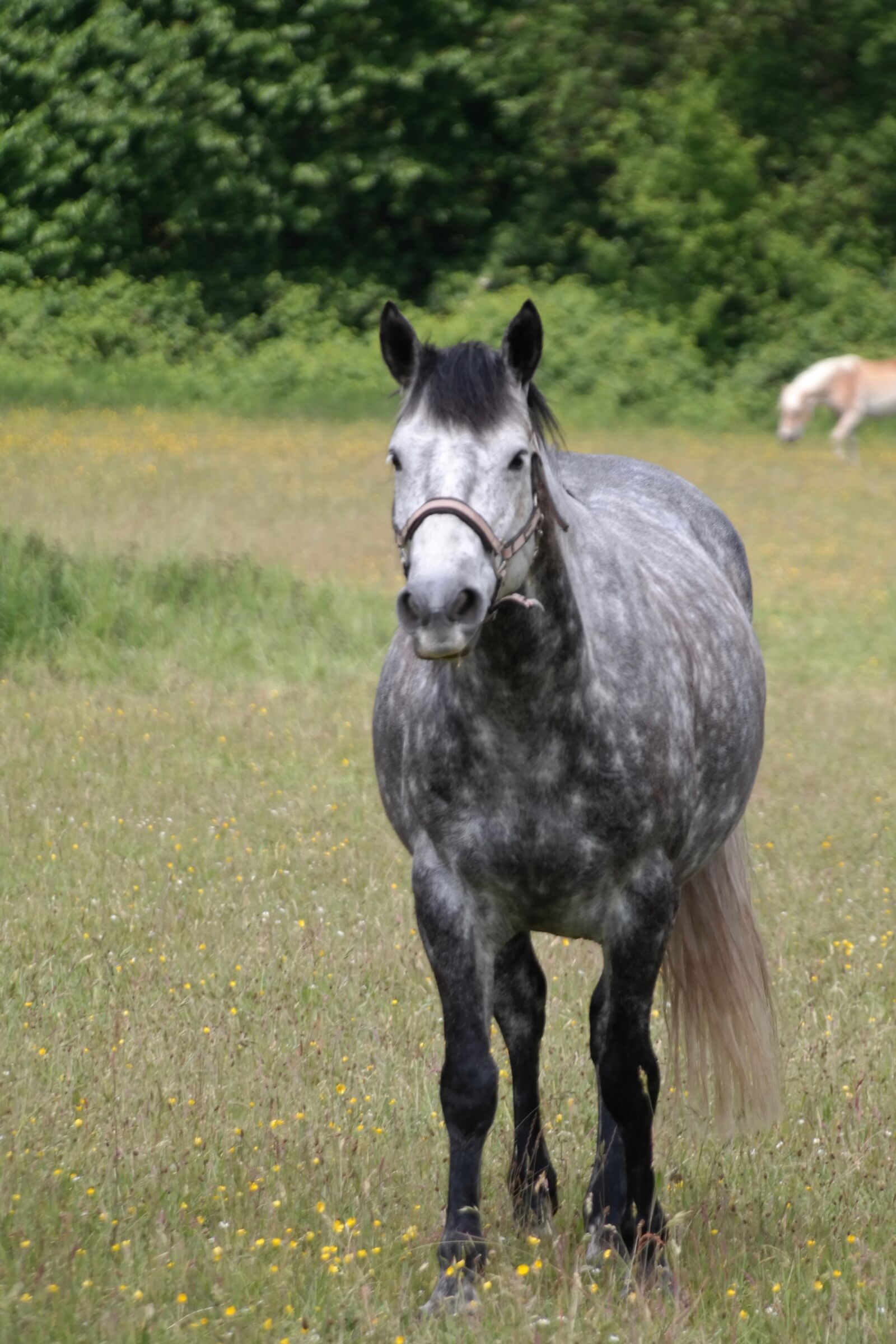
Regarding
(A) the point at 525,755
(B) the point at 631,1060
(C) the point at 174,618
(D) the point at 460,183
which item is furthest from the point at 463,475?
(D) the point at 460,183

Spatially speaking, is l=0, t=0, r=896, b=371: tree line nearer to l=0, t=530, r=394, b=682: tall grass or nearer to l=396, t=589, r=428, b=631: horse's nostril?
l=0, t=530, r=394, b=682: tall grass

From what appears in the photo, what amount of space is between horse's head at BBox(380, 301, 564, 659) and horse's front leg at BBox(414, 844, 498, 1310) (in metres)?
0.74

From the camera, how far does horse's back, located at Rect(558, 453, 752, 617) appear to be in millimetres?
5355

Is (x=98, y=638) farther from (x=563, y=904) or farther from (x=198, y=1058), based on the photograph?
(x=563, y=904)

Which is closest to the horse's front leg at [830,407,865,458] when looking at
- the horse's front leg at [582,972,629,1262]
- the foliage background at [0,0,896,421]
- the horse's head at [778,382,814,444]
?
the horse's head at [778,382,814,444]

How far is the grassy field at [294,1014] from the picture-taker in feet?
12.0

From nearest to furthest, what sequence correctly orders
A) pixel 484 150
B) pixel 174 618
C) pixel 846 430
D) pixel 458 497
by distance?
1. pixel 458 497
2. pixel 174 618
3. pixel 846 430
4. pixel 484 150

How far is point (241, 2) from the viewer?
110ft

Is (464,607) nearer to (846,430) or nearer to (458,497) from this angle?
(458,497)

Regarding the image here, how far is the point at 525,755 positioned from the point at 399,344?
0.91m

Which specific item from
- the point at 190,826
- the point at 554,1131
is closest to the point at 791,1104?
the point at 554,1131

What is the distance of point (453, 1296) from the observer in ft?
12.0

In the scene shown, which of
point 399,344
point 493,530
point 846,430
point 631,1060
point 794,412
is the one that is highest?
point 794,412

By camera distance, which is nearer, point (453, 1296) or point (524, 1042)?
point (453, 1296)
